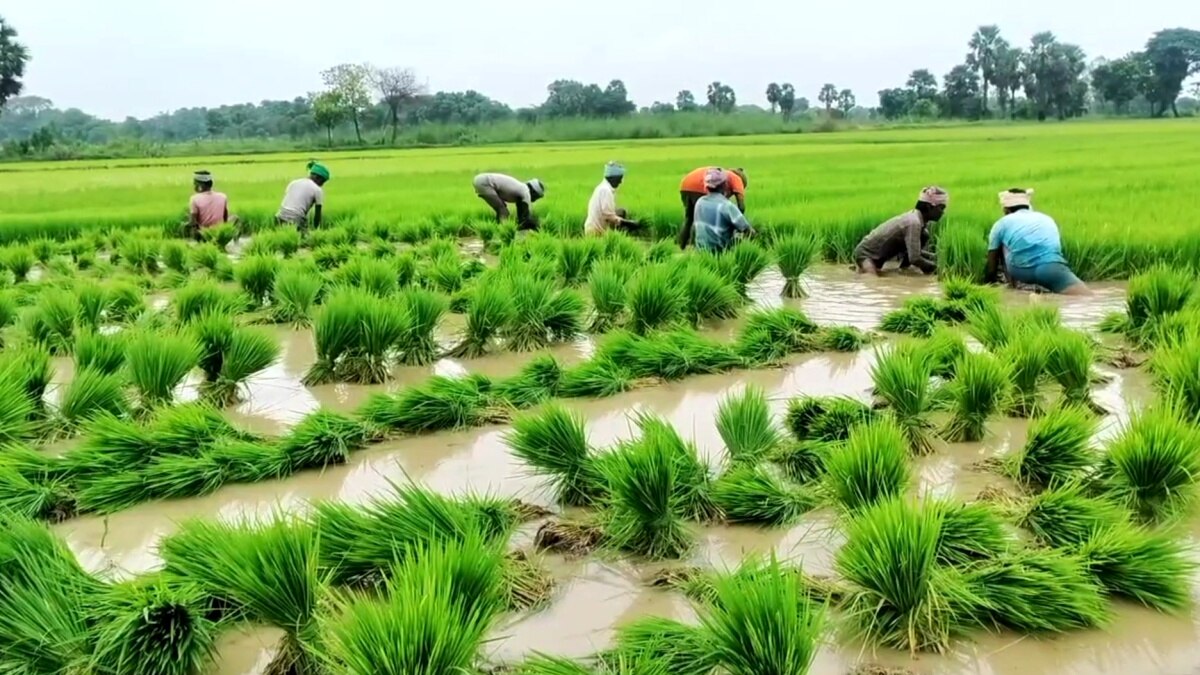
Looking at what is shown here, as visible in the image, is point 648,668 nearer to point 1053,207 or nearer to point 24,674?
point 24,674

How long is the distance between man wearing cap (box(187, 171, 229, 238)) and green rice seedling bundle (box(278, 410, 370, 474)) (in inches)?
293

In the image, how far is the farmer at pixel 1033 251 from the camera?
6406mm

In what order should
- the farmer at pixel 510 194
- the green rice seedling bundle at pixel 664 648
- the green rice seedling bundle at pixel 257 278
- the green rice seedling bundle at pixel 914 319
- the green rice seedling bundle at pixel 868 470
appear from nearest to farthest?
the green rice seedling bundle at pixel 664 648, the green rice seedling bundle at pixel 868 470, the green rice seedling bundle at pixel 914 319, the green rice seedling bundle at pixel 257 278, the farmer at pixel 510 194

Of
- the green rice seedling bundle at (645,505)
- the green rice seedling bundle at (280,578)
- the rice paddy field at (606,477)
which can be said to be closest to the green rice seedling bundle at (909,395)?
the rice paddy field at (606,477)

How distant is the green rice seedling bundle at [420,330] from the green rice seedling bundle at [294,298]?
1.06m

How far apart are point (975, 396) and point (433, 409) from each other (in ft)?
6.70

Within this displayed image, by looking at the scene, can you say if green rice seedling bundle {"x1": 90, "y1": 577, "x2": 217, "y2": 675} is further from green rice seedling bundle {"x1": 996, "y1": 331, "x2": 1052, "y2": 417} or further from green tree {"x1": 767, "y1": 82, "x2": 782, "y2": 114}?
green tree {"x1": 767, "y1": 82, "x2": 782, "y2": 114}

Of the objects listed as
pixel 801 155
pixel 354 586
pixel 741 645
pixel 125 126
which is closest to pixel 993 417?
pixel 741 645

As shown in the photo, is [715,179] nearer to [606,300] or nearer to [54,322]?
[606,300]

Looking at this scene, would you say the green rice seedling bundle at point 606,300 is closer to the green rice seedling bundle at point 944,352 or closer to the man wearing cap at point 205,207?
the green rice seedling bundle at point 944,352

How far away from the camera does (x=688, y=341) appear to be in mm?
4730

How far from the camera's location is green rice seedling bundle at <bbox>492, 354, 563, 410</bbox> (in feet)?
13.5

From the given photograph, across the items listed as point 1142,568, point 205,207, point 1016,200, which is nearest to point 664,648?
point 1142,568

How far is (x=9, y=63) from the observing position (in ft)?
127
